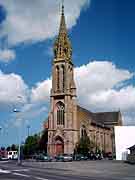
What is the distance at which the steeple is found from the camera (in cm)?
11494

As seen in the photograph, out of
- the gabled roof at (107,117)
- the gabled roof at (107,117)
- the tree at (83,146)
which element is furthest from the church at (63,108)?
the gabled roof at (107,117)

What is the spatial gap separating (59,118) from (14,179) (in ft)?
274

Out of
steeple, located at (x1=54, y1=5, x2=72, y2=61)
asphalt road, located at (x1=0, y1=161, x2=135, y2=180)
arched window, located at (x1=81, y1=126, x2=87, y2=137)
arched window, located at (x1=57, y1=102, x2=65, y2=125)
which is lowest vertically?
asphalt road, located at (x1=0, y1=161, x2=135, y2=180)

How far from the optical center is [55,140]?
107 metres

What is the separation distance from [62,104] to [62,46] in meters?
19.3

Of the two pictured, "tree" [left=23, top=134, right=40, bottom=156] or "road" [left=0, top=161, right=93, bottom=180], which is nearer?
Answer: "road" [left=0, top=161, right=93, bottom=180]

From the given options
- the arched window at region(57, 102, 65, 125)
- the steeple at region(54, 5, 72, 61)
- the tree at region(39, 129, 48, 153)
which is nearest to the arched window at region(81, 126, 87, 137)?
the arched window at region(57, 102, 65, 125)

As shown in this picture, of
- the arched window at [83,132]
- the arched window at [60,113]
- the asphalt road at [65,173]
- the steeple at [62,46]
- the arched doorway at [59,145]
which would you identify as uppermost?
the steeple at [62,46]

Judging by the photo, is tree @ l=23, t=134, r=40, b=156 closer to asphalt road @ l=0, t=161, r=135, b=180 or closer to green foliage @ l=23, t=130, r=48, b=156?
green foliage @ l=23, t=130, r=48, b=156

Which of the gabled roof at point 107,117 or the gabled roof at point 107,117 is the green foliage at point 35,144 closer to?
the gabled roof at point 107,117

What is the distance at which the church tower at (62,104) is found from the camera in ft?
346

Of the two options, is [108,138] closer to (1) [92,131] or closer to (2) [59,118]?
(1) [92,131]

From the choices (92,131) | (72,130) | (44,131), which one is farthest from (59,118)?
(92,131)

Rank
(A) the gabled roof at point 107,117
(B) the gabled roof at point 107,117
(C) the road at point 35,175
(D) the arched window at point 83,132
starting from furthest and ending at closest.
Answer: (B) the gabled roof at point 107,117 → (A) the gabled roof at point 107,117 → (D) the arched window at point 83,132 → (C) the road at point 35,175
